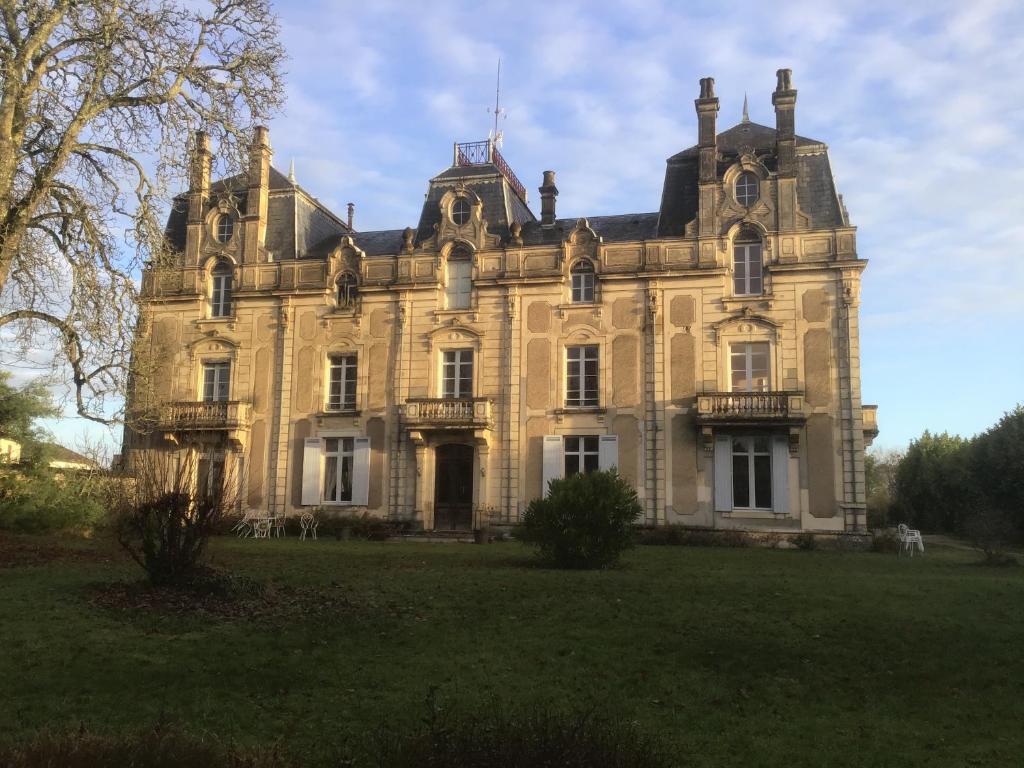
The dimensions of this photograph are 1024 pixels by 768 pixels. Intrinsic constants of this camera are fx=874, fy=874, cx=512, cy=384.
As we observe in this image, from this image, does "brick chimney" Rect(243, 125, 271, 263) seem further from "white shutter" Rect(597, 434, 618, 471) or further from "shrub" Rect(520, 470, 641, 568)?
"shrub" Rect(520, 470, 641, 568)

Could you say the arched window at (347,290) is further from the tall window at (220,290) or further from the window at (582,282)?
the window at (582,282)

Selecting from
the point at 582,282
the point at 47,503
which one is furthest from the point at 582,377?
the point at 47,503

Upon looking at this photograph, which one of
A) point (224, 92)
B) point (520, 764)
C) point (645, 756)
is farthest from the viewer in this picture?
point (224, 92)

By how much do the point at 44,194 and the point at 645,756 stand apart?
11.0 m

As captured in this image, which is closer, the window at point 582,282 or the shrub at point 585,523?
the shrub at point 585,523

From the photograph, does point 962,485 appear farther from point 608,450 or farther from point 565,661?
point 565,661

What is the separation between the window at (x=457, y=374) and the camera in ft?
97.4

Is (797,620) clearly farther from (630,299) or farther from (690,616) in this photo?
(630,299)

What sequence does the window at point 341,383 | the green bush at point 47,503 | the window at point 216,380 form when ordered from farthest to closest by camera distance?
the window at point 216,380 → the window at point 341,383 → the green bush at point 47,503

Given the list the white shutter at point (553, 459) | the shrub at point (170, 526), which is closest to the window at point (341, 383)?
the white shutter at point (553, 459)

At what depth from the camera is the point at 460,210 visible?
31.1m

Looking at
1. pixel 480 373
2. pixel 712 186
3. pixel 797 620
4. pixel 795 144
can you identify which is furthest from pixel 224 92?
pixel 795 144

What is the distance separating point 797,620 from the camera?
36.9 feet

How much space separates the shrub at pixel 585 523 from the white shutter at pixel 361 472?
531 inches
